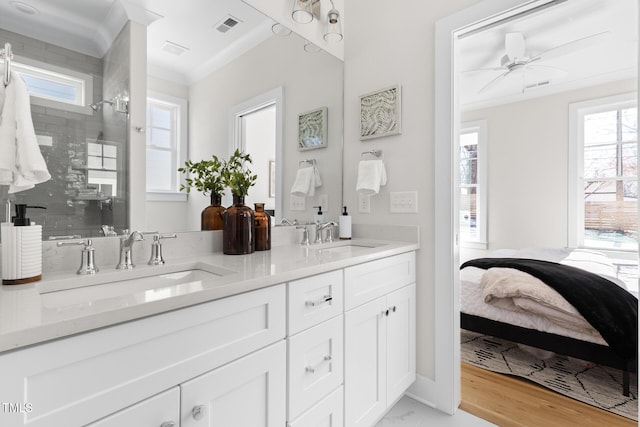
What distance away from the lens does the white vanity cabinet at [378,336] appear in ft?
4.14

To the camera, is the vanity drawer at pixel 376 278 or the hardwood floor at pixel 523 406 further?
the hardwood floor at pixel 523 406

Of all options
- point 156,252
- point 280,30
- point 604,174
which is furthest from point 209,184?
point 604,174

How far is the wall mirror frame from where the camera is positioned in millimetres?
1604

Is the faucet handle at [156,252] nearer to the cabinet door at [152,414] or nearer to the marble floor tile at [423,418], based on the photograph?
the cabinet door at [152,414]

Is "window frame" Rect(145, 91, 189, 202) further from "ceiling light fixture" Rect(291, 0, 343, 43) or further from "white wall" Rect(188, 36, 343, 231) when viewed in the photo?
"ceiling light fixture" Rect(291, 0, 343, 43)

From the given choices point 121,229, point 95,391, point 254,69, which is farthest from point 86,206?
point 254,69

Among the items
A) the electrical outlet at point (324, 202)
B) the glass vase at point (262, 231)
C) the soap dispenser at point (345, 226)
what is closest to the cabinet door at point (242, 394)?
the glass vase at point (262, 231)

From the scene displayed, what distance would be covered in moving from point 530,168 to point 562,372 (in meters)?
2.98

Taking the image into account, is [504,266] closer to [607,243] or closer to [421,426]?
[421,426]

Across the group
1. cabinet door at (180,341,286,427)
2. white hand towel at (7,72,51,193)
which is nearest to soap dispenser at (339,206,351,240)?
cabinet door at (180,341,286,427)

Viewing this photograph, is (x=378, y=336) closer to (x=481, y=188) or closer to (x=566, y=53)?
(x=566, y=53)

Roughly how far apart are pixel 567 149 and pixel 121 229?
476 cm

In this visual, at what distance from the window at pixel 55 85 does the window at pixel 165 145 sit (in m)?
0.22

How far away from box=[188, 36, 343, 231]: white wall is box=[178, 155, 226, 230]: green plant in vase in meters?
0.03
